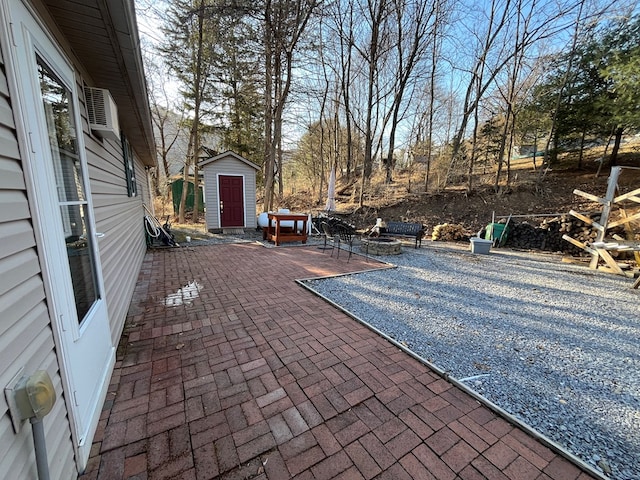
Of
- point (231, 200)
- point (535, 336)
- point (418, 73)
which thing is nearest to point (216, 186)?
point (231, 200)

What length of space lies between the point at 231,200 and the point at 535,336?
850 centimetres

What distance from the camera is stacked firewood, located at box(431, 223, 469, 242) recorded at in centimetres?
905

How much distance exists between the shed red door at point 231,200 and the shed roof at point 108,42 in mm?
5565

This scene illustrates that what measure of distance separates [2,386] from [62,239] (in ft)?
2.64

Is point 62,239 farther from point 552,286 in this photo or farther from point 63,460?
point 552,286

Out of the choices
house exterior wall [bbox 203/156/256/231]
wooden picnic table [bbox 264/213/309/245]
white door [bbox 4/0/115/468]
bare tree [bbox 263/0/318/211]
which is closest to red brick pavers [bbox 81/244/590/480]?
white door [bbox 4/0/115/468]

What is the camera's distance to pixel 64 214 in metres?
1.56

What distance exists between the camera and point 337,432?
1.60 m

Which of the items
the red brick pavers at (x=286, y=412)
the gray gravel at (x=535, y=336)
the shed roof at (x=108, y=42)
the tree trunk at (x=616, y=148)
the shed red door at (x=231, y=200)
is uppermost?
the tree trunk at (x=616, y=148)

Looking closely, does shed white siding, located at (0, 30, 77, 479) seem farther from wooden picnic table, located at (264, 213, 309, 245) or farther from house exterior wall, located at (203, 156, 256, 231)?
house exterior wall, located at (203, 156, 256, 231)

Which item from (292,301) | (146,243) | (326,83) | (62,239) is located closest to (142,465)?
(62,239)

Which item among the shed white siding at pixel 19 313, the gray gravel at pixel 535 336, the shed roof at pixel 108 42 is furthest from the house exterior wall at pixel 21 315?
the gray gravel at pixel 535 336

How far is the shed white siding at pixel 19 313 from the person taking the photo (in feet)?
2.99

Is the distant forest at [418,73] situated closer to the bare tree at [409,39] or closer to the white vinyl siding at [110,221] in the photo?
the bare tree at [409,39]
